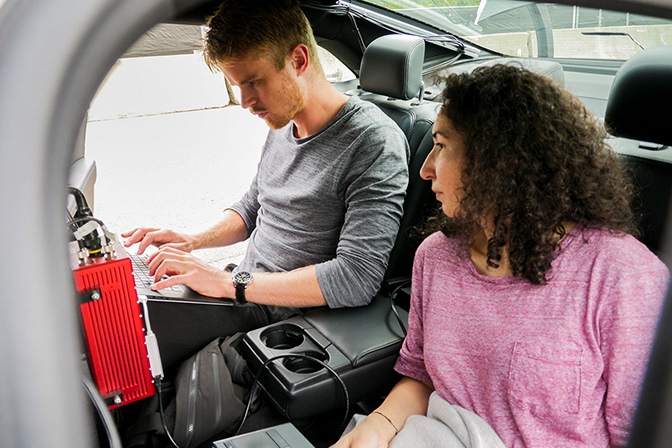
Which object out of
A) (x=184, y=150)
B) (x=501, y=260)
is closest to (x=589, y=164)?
(x=501, y=260)

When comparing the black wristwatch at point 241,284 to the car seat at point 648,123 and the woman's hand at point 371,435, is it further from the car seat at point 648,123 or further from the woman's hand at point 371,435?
the car seat at point 648,123

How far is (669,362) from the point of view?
1.81 feet

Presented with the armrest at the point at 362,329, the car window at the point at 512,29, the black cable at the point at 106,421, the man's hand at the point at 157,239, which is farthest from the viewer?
the car window at the point at 512,29

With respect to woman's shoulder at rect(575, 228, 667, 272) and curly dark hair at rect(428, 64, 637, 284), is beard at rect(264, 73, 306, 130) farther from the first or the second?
woman's shoulder at rect(575, 228, 667, 272)

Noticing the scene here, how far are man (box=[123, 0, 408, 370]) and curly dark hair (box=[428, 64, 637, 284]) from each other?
0.49 m

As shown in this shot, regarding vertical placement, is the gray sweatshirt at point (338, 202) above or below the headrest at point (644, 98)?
below

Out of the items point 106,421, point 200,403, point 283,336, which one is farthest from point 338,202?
point 106,421

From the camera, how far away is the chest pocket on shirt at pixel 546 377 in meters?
0.88

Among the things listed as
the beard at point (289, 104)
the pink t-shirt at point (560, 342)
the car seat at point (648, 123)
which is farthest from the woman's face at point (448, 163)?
the beard at point (289, 104)

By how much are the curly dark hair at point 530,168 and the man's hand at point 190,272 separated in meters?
0.75

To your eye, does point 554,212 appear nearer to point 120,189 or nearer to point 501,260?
point 501,260

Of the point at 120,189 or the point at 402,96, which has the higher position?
the point at 402,96

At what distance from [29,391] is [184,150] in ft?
15.1

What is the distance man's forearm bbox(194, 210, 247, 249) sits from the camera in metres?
1.85
